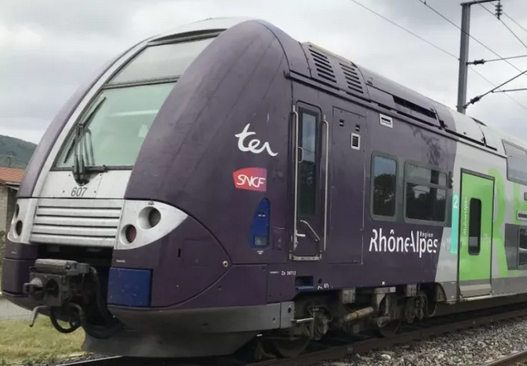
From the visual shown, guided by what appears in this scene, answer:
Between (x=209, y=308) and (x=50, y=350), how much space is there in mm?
3402

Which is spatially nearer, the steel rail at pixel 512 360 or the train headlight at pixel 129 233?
the train headlight at pixel 129 233

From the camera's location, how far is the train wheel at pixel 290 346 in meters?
6.63

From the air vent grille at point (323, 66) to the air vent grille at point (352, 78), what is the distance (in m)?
0.31

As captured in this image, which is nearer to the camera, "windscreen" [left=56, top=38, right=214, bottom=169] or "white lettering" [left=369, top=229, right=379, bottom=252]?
"windscreen" [left=56, top=38, right=214, bottom=169]

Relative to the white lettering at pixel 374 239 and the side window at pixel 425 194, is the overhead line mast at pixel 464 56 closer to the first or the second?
the side window at pixel 425 194

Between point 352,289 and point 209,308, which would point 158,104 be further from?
point 352,289

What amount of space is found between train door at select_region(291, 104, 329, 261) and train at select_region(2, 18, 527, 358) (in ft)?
0.06

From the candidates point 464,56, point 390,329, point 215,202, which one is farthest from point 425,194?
point 464,56

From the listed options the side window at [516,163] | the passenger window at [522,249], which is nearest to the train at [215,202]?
the side window at [516,163]

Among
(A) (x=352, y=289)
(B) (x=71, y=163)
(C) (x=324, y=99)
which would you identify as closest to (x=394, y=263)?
(A) (x=352, y=289)

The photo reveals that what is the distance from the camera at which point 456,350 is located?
832cm

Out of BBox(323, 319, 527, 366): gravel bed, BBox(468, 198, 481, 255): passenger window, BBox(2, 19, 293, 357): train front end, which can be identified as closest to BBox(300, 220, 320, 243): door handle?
BBox(2, 19, 293, 357): train front end

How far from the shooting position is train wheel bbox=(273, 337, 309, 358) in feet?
21.8

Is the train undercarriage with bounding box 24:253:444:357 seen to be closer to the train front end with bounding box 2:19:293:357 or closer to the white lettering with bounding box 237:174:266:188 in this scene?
the train front end with bounding box 2:19:293:357
